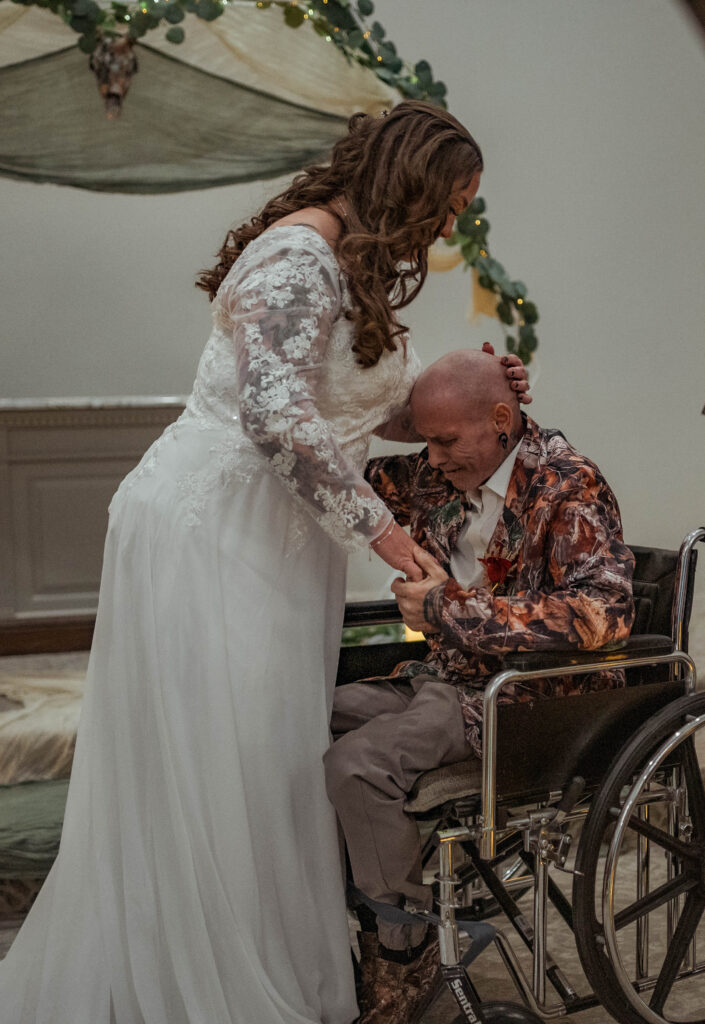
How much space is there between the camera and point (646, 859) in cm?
212

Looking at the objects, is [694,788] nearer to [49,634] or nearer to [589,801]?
[589,801]

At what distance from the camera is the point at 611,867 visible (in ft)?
5.78

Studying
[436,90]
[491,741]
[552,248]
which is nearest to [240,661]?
[491,741]

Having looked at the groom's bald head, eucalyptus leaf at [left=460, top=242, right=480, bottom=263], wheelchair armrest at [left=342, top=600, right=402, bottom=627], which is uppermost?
eucalyptus leaf at [left=460, top=242, right=480, bottom=263]

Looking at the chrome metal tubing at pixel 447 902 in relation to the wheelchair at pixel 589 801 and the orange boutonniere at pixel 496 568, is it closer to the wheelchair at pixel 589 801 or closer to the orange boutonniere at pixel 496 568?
the wheelchair at pixel 589 801

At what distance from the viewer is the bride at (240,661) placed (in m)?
1.83

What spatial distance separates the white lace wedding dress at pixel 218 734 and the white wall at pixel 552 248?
3.10m

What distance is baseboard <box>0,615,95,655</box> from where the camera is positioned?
169 inches

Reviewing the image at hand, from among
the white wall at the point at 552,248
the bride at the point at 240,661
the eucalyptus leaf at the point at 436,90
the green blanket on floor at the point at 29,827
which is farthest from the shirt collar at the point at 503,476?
the white wall at the point at 552,248

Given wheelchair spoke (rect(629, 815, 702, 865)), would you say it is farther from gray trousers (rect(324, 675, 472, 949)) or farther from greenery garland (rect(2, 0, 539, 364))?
greenery garland (rect(2, 0, 539, 364))

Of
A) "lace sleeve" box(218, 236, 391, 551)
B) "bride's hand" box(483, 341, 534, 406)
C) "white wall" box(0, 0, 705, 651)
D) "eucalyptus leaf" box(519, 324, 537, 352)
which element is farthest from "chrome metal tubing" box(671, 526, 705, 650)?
"white wall" box(0, 0, 705, 651)

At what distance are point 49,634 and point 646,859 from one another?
9.25ft

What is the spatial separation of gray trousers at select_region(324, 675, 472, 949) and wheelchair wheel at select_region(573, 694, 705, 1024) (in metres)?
0.26

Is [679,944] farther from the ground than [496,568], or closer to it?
closer to it
